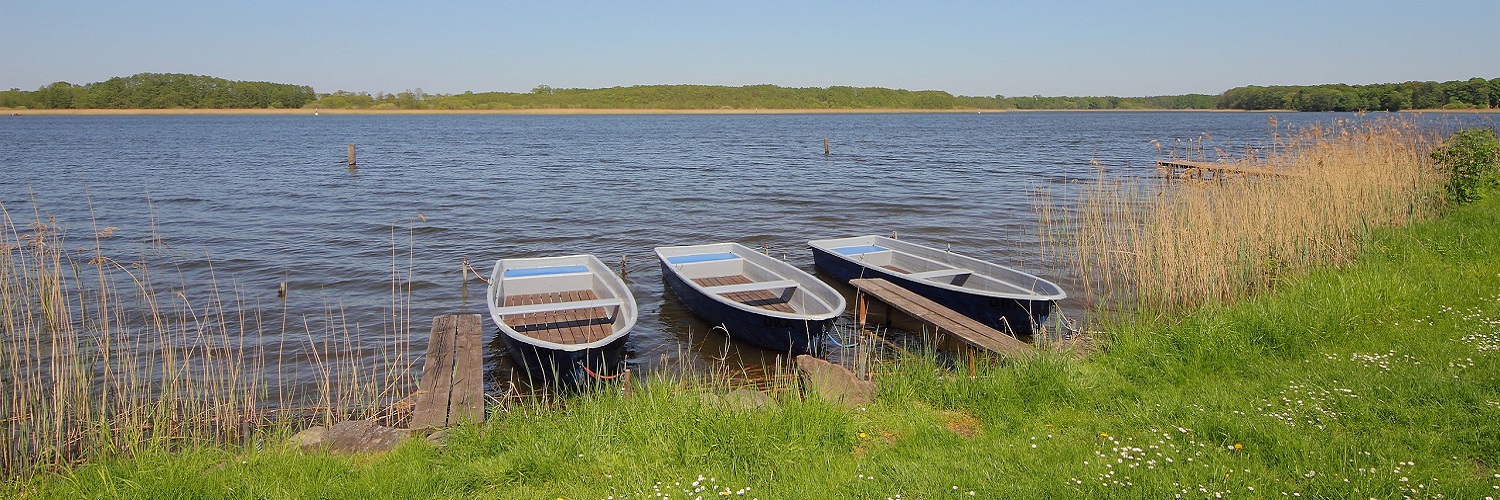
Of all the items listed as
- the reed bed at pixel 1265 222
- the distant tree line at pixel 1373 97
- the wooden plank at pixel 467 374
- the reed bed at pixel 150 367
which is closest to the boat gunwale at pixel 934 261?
the reed bed at pixel 1265 222

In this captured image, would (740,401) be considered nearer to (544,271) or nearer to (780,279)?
(780,279)

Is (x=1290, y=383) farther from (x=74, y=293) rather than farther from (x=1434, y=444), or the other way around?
(x=74, y=293)

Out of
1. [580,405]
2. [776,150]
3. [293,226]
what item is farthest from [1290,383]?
[776,150]

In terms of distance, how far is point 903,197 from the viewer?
2566cm

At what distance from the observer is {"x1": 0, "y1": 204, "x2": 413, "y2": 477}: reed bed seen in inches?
230

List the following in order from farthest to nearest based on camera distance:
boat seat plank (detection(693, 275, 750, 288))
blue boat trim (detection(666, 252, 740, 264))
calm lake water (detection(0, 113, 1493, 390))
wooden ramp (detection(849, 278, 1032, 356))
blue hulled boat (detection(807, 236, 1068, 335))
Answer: calm lake water (detection(0, 113, 1493, 390))
blue boat trim (detection(666, 252, 740, 264))
boat seat plank (detection(693, 275, 750, 288))
blue hulled boat (detection(807, 236, 1068, 335))
wooden ramp (detection(849, 278, 1032, 356))

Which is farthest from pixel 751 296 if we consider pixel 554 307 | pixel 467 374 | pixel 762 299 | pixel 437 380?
pixel 437 380

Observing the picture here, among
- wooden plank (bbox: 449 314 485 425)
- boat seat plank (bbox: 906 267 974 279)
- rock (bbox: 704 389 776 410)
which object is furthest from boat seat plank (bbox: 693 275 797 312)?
rock (bbox: 704 389 776 410)

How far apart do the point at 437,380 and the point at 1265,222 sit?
8373 mm

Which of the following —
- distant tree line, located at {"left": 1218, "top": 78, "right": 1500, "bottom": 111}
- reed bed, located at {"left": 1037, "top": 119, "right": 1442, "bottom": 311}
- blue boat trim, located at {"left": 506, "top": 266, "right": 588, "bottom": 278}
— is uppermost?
distant tree line, located at {"left": 1218, "top": 78, "right": 1500, "bottom": 111}

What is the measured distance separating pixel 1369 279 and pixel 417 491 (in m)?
7.83

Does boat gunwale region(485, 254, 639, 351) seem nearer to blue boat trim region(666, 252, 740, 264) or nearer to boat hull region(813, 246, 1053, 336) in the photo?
blue boat trim region(666, 252, 740, 264)

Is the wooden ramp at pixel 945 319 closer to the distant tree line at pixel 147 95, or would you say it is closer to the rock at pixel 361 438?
the rock at pixel 361 438

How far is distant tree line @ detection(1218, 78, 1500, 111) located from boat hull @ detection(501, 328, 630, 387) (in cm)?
5496
